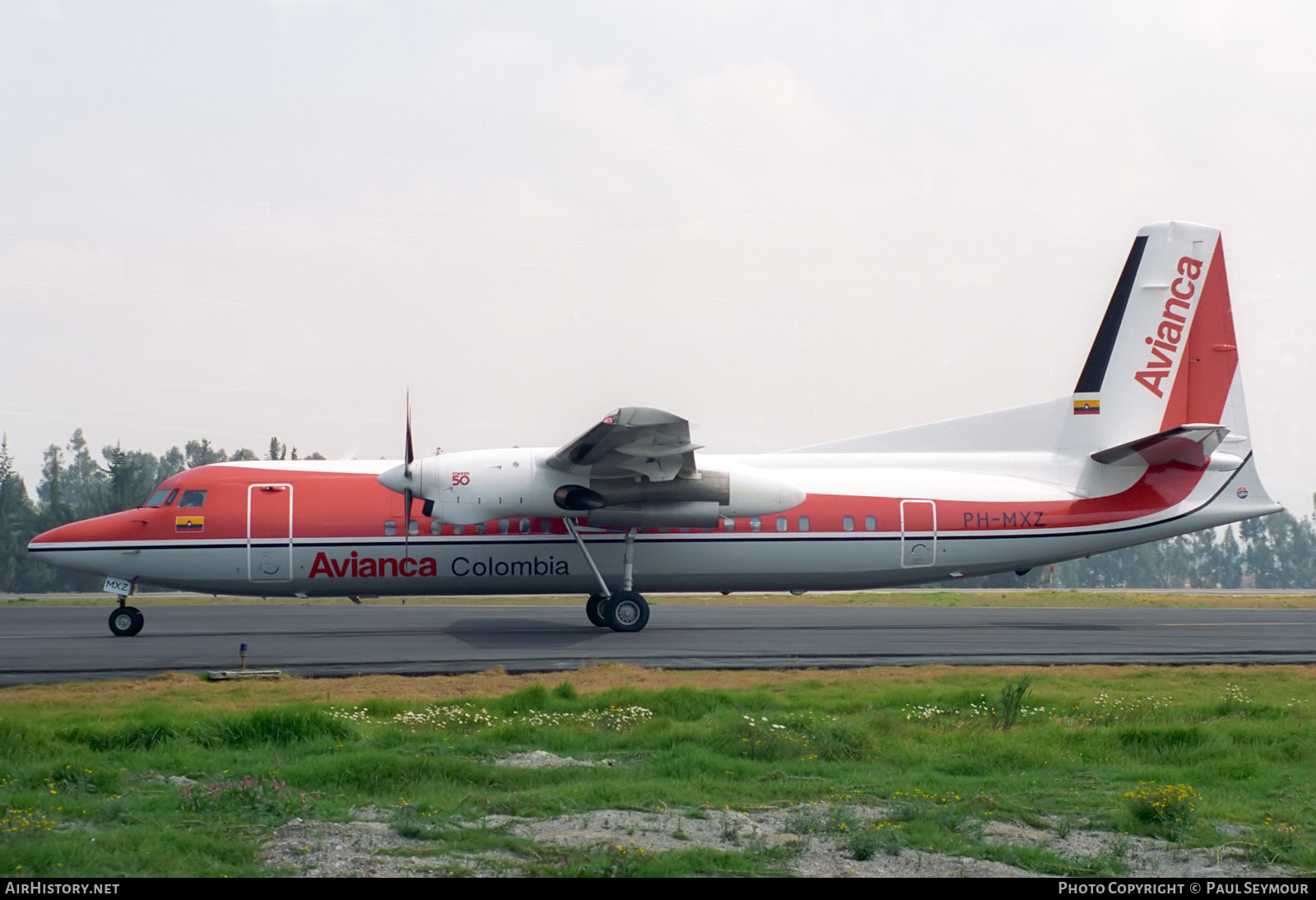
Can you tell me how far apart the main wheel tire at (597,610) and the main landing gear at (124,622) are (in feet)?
28.3

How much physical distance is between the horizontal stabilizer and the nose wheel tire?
19302mm

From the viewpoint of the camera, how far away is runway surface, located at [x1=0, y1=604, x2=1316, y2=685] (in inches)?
611

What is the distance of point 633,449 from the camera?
18.9 metres

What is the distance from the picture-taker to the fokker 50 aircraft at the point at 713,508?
1964 cm

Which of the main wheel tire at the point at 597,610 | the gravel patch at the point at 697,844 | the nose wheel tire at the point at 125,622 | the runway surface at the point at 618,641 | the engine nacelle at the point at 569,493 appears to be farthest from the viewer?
the main wheel tire at the point at 597,610

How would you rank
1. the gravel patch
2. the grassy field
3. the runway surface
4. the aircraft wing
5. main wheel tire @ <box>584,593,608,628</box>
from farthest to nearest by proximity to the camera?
1. main wheel tire @ <box>584,593,608,628</box>
2. the aircraft wing
3. the runway surface
4. the grassy field
5. the gravel patch

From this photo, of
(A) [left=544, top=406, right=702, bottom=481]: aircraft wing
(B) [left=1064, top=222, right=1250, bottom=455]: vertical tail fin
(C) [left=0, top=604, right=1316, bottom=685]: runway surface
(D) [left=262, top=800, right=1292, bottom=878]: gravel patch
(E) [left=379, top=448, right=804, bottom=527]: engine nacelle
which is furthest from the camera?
(B) [left=1064, top=222, right=1250, bottom=455]: vertical tail fin

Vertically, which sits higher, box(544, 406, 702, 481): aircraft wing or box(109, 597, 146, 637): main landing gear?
box(544, 406, 702, 481): aircraft wing

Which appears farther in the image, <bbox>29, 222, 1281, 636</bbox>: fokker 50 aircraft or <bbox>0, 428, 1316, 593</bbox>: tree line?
<bbox>0, 428, 1316, 593</bbox>: tree line

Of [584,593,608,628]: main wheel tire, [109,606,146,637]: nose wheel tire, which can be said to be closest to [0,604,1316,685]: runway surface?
[584,593,608,628]: main wheel tire

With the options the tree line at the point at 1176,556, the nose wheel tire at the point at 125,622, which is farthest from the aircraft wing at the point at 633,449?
the tree line at the point at 1176,556

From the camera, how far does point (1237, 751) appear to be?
9516 mm

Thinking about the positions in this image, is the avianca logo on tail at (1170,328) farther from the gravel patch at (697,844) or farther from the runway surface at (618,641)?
the gravel patch at (697,844)

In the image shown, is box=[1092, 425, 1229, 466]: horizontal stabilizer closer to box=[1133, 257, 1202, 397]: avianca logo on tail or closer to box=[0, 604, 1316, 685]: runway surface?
box=[1133, 257, 1202, 397]: avianca logo on tail
